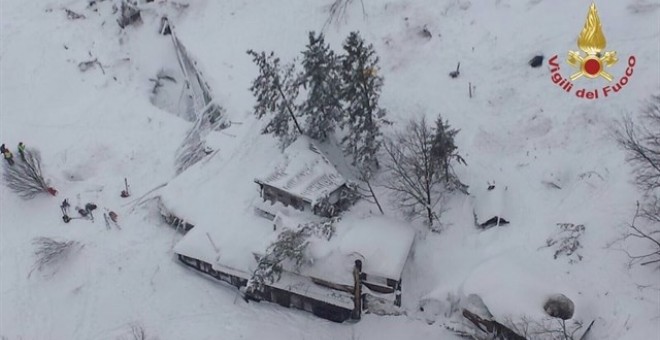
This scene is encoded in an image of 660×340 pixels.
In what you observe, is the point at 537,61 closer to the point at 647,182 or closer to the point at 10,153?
the point at 647,182

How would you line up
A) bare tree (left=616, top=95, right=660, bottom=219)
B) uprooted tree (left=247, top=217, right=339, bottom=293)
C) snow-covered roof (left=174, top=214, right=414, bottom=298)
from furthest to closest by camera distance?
snow-covered roof (left=174, top=214, right=414, bottom=298) < uprooted tree (left=247, top=217, right=339, bottom=293) < bare tree (left=616, top=95, right=660, bottom=219)

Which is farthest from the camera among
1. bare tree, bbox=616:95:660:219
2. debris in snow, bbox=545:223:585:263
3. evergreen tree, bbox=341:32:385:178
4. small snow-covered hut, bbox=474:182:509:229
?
small snow-covered hut, bbox=474:182:509:229

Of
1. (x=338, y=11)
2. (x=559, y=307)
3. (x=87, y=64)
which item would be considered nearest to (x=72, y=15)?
(x=87, y=64)

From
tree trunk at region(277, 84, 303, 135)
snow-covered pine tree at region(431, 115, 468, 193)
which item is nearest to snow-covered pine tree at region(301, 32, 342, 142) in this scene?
tree trunk at region(277, 84, 303, 135)

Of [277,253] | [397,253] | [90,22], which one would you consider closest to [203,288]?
[277,253]

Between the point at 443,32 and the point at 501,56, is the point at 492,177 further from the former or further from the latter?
the point at 443,32

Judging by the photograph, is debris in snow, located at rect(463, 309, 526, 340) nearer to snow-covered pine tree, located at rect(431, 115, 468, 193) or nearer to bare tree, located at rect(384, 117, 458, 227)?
bare tree, located at rect(384, 117, 458, 227)
